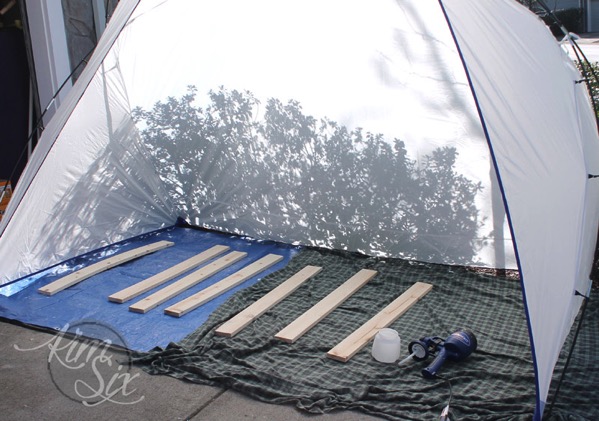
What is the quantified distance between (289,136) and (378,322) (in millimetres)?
1596

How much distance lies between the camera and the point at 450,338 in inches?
119

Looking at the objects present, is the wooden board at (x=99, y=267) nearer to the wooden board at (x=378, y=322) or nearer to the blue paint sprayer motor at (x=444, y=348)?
the wooden board at (x=378, y=322)

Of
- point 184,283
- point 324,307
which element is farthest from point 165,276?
point 324,307

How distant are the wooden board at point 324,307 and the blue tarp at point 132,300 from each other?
0.49 meters

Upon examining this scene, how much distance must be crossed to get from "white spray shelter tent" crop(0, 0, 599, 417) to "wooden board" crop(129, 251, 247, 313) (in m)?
0.45

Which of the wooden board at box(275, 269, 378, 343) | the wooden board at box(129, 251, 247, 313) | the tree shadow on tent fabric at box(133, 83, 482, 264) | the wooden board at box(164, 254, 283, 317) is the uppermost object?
the tree shadow on tent fabric at box(133, 83, 482, 264)

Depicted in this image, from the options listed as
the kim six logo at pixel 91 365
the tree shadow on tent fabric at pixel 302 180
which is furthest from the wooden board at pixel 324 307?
the kim six logo at pixel 91 365

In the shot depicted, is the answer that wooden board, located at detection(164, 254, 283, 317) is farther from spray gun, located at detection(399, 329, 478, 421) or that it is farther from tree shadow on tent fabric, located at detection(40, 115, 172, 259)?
spray gun, located at detection(399, 329, 478, 421)

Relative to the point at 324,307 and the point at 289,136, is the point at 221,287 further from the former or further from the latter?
the point at 289,136

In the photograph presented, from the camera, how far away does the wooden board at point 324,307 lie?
335 centimetres

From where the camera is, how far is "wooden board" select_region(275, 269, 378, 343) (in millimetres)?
3346

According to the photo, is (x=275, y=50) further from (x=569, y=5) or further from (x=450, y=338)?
(x=569, y=5)

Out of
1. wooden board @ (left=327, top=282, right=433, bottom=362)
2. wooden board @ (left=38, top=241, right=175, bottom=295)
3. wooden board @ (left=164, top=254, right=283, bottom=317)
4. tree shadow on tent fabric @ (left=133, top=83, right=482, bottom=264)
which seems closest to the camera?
wooden board @ (left=327, top=282, right=433, bottom=362)

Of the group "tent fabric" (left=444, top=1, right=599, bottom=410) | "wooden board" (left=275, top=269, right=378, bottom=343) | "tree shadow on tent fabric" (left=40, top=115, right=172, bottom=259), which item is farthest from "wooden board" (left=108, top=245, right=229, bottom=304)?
"tent fabric" (left=444, top=1, right=599, bottom=410)
